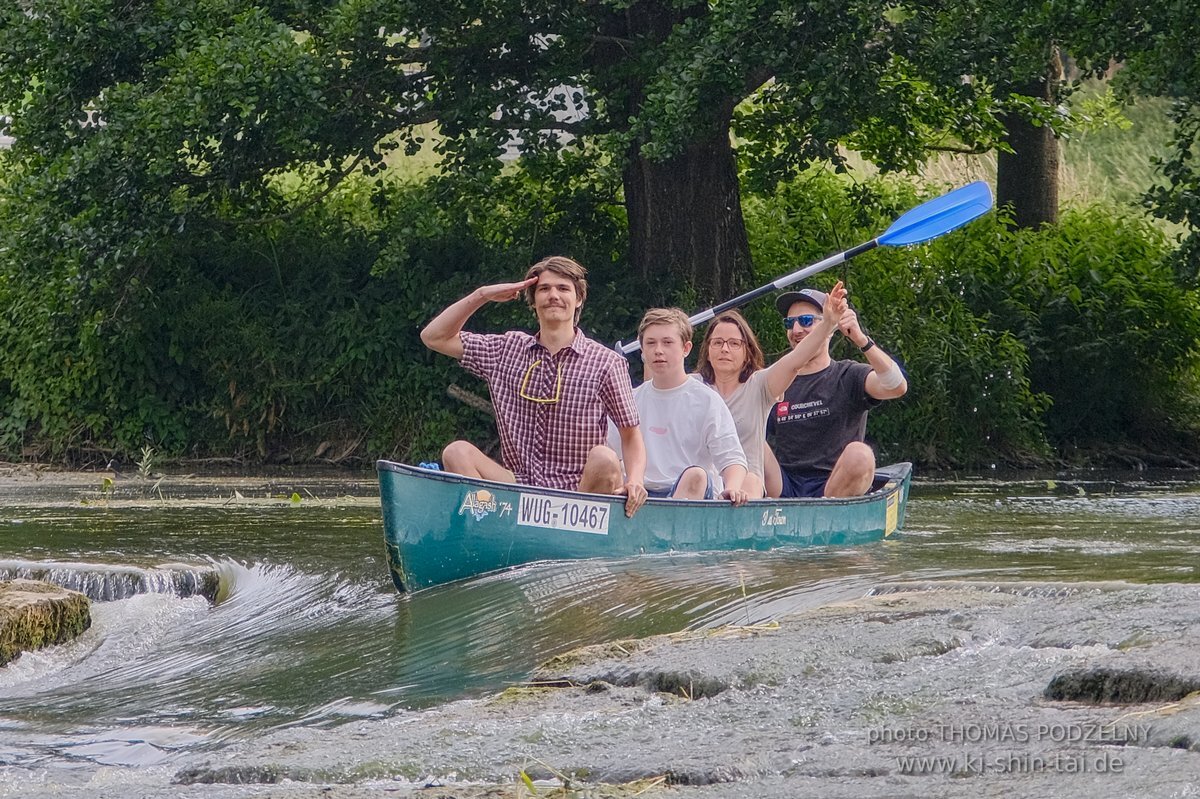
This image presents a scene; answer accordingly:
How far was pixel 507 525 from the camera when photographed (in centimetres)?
670

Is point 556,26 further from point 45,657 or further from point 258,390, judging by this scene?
point 45,657

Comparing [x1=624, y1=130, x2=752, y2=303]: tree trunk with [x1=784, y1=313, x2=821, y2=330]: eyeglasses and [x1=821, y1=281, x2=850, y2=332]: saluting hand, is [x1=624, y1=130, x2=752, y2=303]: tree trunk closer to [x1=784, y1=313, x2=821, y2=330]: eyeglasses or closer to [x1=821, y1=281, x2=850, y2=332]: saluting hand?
[x1=784, y1=313, x2=821, y2=330]: eyeglasses

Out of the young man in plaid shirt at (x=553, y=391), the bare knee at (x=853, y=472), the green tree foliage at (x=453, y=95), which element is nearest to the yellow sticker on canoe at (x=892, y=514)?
the bare knee at (x=853, y=472)

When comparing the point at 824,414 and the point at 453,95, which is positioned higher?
the point at 453,95

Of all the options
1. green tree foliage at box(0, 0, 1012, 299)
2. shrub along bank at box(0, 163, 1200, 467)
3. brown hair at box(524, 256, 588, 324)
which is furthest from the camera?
shrub along bank at box(0, 163, 1200, 467)

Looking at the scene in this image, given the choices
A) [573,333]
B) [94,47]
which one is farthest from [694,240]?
[573,333]

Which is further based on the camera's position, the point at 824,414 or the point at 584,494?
the point at 824,414

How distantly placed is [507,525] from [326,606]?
2.84ft

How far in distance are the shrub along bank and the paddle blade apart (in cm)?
333

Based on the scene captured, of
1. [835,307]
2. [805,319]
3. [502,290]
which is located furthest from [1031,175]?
[502,290]

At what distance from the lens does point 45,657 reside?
21.1 feet

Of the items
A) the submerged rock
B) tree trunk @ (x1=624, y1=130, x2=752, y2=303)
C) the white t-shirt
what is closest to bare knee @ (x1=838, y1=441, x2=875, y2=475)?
the white t-shirt

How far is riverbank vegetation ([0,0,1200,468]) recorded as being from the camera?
12500 mm

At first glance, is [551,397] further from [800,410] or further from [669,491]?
[800,410]
